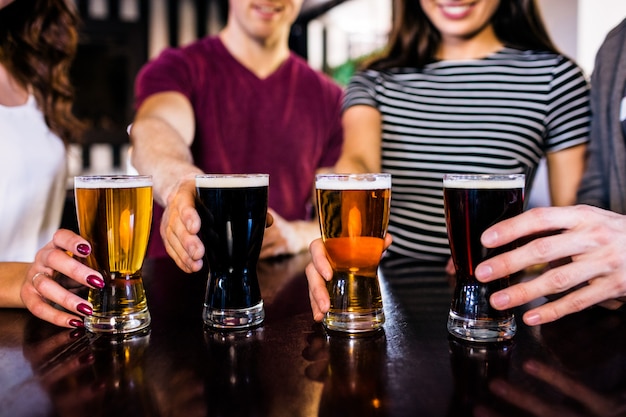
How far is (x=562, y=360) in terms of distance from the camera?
33.9 inches

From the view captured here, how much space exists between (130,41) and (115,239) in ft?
22.3

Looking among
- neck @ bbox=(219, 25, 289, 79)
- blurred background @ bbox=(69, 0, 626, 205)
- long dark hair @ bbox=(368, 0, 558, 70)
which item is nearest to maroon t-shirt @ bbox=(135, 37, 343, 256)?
neck @ bbox=(219, 25, 289, 79)

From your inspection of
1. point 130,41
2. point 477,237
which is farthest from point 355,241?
point 130,41

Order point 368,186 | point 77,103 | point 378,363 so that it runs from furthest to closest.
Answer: point 77,103, point 368,186, point 378,363

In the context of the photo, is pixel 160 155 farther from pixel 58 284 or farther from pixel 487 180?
pixel 487 180

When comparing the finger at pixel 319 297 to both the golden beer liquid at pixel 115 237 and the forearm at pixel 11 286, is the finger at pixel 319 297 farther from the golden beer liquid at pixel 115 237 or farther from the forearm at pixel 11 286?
the forearm at pixel 11 286

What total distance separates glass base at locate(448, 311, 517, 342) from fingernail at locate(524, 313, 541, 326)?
2 cm

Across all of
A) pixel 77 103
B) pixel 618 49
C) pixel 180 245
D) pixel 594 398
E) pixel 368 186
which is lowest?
pixel 594 398

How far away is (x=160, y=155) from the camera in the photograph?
1.76 m

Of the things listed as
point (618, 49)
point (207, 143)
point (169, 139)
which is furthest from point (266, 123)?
point (618, 49)

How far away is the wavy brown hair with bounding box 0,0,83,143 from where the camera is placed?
2043mm

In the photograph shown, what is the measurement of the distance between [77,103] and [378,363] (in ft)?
23.7

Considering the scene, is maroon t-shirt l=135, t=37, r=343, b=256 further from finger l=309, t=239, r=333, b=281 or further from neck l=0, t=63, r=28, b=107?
finger l=309, t=239, r=333, b=281

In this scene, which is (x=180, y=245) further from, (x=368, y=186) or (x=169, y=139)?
(x=169, y=139)
